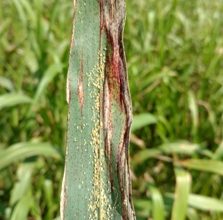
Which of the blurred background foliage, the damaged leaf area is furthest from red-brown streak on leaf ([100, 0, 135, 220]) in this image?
the blurred background foliage

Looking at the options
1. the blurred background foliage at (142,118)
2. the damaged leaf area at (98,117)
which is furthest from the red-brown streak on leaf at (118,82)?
the blurred background foliage at (142,118)

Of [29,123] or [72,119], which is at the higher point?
[29,123]

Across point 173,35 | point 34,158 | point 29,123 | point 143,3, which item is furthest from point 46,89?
point 143,3

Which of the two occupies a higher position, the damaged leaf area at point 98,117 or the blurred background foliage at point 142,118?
the blurred background foliage at point 142,118

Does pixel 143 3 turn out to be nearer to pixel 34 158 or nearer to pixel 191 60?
pixel 191 60

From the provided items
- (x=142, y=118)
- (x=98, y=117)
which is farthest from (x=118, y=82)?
(x=142, y=118)

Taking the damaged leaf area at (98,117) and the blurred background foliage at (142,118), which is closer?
the damaged leaf area at (98,117)

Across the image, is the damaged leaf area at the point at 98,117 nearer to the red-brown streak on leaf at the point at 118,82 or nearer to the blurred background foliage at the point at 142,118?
the red-brown streak on leaf at the point at 118,82
